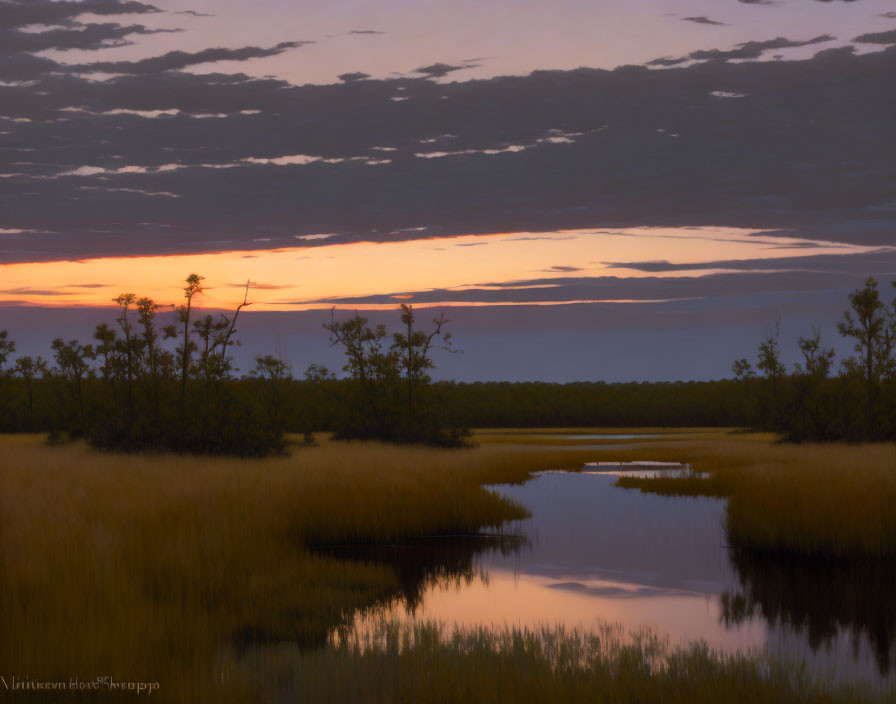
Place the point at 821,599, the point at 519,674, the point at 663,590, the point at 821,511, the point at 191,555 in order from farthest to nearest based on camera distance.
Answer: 1. the point at 821,511
2. the point at 663,590
3. the point at 821,599
4. the point at 191,555
5. the point at 519,674

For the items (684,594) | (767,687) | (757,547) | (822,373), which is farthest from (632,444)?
(767,687)

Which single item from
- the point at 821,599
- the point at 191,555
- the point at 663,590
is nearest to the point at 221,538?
the point at 191,555

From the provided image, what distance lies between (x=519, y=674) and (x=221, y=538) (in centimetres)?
771

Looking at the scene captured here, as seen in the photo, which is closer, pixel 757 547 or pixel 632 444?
pixel 757 547

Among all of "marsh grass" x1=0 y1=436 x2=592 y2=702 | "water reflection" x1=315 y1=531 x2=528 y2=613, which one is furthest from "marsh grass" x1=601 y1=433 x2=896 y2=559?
"marsh grass" x1=0 y1=436 x2=592 y2=702

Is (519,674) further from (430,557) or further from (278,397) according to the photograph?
(278,397)

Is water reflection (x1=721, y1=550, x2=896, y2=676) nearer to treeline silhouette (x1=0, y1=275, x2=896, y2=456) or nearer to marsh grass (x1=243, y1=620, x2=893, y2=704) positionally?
marsh grass (x1=243, y1=620, x2=893, y2=704)

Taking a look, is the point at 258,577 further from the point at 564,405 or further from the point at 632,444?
the point at 564,405

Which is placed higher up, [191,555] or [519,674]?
[191,555]

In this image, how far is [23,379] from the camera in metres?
67.5

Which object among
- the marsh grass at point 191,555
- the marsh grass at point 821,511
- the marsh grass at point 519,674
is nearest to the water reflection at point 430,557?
the marsh grass at point 191,555

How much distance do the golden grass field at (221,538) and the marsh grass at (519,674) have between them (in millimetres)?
203

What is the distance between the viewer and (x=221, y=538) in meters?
14.8

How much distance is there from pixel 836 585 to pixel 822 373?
116 ft
